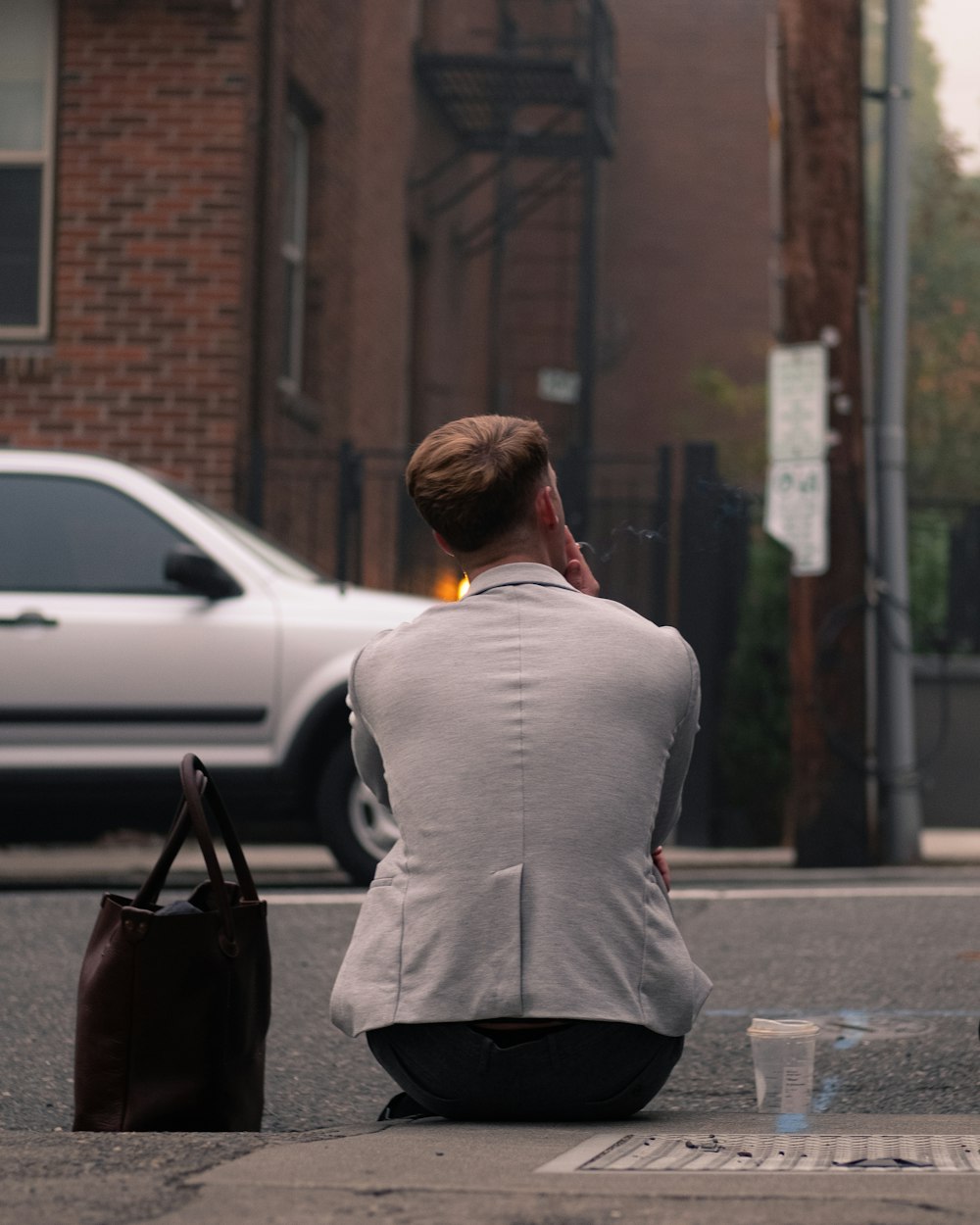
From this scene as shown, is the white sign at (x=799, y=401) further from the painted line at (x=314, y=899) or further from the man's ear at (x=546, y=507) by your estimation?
the man's ear at (x=546, y=507)

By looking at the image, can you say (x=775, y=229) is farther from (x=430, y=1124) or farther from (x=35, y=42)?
(x=430, y=1124)

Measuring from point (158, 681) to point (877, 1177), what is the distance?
20.5 feet

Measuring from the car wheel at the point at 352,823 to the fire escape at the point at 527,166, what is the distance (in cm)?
451

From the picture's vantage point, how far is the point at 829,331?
10.5m

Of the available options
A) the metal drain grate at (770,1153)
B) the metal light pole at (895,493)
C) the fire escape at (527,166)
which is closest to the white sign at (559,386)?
the fire escape at (527,166)

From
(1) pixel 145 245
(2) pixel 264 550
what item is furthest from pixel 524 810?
(1) pixel 145 245

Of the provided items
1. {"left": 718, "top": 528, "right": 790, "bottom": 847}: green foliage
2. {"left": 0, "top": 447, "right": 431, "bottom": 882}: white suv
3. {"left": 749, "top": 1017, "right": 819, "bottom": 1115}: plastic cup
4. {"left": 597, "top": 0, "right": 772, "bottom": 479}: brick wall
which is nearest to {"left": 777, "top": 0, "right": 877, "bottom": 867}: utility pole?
{"left": 718, "top": 528, "right": 790, "bottom": 847}: green foliage

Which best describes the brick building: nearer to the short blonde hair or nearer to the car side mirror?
the car side mirror

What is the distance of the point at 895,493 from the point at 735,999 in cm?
532

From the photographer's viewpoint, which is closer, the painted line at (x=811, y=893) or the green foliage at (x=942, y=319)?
the painted line at (x=811, y=893)

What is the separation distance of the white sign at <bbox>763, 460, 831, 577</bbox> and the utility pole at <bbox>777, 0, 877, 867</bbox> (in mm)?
70

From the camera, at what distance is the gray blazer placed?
3479 mm

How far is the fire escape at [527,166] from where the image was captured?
18.3m

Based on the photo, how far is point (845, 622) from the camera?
10555 millimetres
